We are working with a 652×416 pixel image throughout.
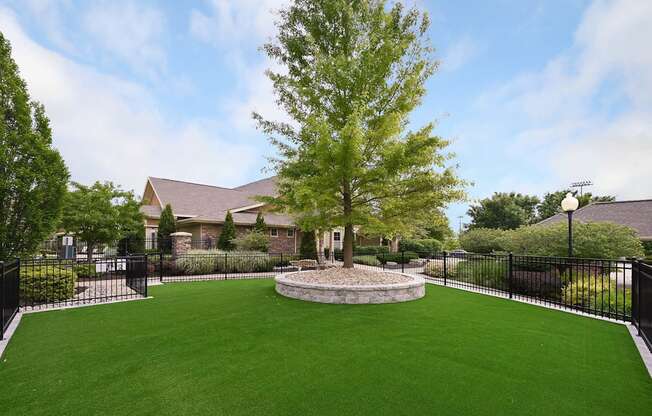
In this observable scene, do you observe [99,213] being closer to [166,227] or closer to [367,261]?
[166,227]

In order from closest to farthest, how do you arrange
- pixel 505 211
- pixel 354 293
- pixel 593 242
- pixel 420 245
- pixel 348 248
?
pixel 354 293 → pixel 348 248 → pixel 593 242 → pixel 420 245 → pixel 505 211

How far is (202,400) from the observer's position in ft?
11.0

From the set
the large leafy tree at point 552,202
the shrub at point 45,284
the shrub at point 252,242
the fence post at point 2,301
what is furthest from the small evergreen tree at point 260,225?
the large leafy tree at point 552,202

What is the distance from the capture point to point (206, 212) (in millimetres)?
23391

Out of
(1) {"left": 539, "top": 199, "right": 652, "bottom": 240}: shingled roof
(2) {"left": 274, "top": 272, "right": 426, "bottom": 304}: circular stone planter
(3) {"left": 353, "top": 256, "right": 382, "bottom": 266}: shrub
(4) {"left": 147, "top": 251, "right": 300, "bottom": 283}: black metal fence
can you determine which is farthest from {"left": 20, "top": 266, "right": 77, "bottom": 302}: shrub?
(1) {"left": 539, "top": 199, "right": 652, "bottom": 240}: shingled roof

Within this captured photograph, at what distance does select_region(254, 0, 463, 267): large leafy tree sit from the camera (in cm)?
911

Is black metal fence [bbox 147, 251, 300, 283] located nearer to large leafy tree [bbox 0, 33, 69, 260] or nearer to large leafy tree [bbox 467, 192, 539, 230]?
large leafy tree [bbox 0, 33, 69, 260]

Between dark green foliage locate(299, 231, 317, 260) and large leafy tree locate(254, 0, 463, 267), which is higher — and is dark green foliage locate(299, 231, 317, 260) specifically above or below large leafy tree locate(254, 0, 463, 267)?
below

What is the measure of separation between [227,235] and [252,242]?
1.89 metres

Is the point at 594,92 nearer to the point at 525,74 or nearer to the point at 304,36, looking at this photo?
the point at 525,74

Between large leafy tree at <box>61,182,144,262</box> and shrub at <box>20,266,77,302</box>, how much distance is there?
25.7 ft

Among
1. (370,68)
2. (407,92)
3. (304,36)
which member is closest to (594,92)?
(407,92)

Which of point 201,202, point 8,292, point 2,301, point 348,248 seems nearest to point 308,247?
point 201,202

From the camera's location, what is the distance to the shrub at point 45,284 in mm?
8195
